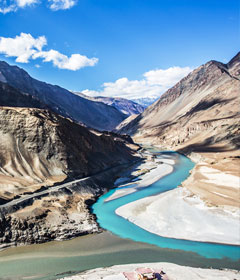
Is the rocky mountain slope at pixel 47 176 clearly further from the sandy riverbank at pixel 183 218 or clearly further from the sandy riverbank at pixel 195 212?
the sandy riverbank at pixel 195 212

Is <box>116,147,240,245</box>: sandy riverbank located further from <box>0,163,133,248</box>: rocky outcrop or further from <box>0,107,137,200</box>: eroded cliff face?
<box>0,107,137,200</box>: eroded cliff face

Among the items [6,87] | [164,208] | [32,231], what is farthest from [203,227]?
[6,87]

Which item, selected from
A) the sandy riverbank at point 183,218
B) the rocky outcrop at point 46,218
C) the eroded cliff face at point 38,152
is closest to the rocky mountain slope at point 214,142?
the sandy riverbank at point 183,218

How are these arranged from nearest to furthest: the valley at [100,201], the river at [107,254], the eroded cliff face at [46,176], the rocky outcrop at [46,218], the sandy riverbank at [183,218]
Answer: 1. the river at [107,254]
2. the valley at [100,201]
3. the sandy riverbank at [183,218]
4. the rocky outcrop at [46,218]
5. the eroded cliff face at [46,176]

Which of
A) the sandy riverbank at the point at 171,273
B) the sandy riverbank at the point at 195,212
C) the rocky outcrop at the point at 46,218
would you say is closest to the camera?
the sandy riverbank at the point at 171,273

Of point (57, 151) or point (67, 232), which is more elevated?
point (57, 151)

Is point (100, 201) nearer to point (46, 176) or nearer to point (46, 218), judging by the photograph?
point (46, 176)

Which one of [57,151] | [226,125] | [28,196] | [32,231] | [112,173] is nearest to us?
[32,231]

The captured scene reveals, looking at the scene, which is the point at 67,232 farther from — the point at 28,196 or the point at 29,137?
the point at 29,137

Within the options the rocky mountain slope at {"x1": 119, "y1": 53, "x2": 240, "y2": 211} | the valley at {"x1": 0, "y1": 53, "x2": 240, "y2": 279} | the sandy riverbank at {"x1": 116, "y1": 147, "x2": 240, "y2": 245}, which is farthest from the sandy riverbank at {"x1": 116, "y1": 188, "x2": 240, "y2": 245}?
the rocky mountain slope at {"x1": 119, "y1": 53, "x2": 240, "y2": 211}
